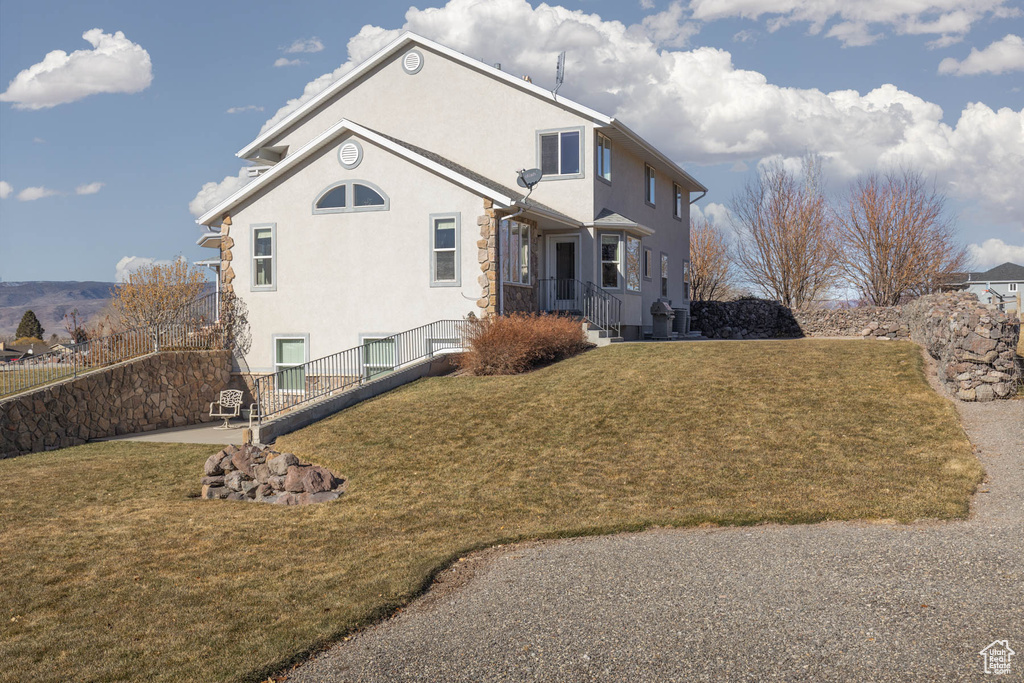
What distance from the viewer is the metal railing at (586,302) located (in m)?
23.9

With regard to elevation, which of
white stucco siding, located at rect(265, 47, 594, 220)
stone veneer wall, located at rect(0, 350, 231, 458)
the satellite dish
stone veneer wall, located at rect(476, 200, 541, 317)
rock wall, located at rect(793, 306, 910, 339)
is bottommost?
stone veneer wall, located at rect(0, 350, 231, 458)

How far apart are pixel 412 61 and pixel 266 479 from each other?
16.7 metres

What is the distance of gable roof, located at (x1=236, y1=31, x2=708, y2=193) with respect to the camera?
76.8ft

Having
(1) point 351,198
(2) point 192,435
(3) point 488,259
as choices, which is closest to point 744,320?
(3) point 488,259

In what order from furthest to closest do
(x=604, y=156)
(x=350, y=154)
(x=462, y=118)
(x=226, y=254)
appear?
(x=462, y=118), (x=604, y=156), (x=226, y=254), (x=350, y=154)

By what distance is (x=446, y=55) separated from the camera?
2500 centimetres

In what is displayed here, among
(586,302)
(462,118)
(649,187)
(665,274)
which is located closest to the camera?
(586,302)

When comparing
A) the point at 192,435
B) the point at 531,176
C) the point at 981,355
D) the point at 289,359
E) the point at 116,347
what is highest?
the point at 531,176

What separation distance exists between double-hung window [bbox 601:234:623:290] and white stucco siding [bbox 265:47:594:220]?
3.79 ft

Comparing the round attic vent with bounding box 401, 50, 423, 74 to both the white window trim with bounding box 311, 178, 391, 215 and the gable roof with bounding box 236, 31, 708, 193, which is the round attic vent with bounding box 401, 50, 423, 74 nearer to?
the gable roof with bounding box 236, 31, 708, 193

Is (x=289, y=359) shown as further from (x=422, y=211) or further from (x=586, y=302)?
(x=586, y=302)

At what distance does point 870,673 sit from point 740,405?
927 cm

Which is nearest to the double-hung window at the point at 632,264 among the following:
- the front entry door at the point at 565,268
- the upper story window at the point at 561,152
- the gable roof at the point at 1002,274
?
the front entry door at the point at 565,268

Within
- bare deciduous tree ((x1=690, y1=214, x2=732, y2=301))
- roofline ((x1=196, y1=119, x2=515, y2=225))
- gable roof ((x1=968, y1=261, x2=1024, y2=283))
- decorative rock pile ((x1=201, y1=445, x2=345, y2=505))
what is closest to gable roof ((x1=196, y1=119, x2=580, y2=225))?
roofline ((x1=196, y1=119, x2=515, y2=225))
